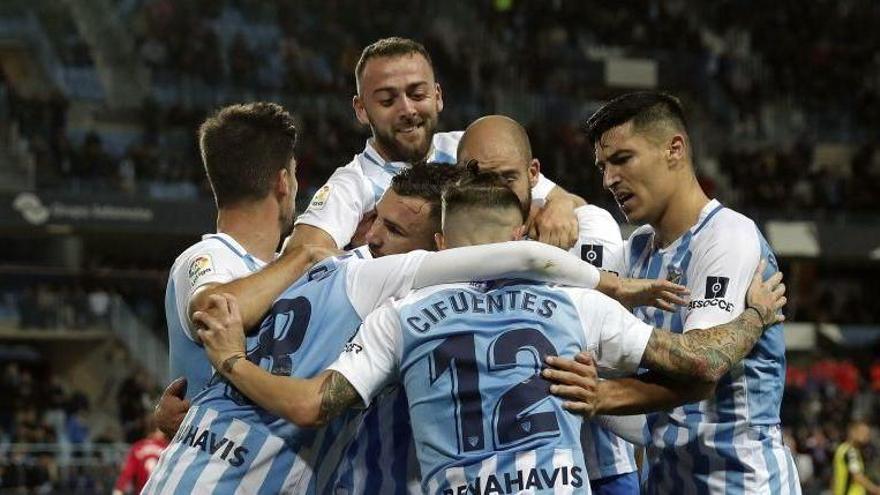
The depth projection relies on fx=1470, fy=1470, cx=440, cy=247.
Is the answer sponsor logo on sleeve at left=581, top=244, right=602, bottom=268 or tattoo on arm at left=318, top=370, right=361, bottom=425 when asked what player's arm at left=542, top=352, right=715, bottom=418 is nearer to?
tattoo on arm at left=318, top=370, right=361, bottom=425

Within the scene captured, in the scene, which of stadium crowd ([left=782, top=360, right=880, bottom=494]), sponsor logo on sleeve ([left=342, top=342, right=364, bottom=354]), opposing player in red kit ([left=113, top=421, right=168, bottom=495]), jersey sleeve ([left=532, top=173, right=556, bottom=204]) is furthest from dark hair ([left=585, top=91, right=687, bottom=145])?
stadium crowd ([left=782, top=360, right=880, bottom=494])

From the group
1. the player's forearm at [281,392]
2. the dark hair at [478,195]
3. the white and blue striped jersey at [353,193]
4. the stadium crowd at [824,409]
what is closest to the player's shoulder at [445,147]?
the white and blue striped jersey at [353,193]

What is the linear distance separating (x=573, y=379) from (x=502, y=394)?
21cm

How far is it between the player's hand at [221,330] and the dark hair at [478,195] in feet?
2.29

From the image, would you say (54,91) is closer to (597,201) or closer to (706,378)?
(597,201)

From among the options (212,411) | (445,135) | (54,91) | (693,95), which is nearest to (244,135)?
(212,411)

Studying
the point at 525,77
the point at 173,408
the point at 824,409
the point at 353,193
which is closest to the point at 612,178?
the point at 353,193

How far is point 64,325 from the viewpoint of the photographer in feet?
70.2

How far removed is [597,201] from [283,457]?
67.0 feet

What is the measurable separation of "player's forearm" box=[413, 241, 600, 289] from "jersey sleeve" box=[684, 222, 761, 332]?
652 mm

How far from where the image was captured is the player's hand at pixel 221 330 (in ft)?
14.0

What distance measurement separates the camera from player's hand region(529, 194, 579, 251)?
206 inches

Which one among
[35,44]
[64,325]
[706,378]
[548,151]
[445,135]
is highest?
[445,135]

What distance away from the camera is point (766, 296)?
4750 mm
